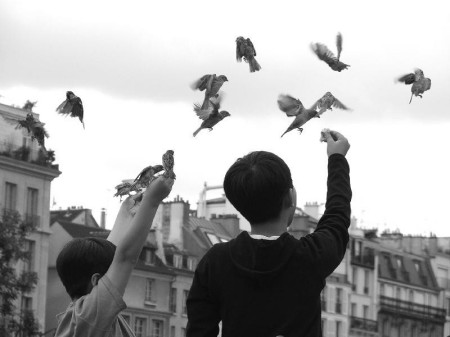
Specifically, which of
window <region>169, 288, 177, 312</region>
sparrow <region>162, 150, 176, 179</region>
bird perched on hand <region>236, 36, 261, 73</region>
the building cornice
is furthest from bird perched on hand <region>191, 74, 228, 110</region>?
window <region>169, 288, 177, 312</region>

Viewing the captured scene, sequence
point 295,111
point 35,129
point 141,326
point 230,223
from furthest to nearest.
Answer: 1. point 230,223
2. point 141,326
3. point 35,129
4. point 295,111

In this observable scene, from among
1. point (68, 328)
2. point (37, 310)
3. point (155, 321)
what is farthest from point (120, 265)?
point (155, 321)

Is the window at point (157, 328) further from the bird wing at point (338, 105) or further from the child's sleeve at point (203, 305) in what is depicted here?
the child's sleeve at point (203, 305)

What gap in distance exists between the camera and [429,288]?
119875 millimetres

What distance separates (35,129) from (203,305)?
12.6 ft

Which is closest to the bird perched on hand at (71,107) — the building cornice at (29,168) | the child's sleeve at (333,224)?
the child's sleeve at (333,224)

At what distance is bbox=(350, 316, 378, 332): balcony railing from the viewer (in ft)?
357

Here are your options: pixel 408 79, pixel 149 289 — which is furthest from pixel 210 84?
pixel 149 289

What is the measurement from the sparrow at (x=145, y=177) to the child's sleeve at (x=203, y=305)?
0.69 meters

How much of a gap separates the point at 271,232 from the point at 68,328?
3.51 feet

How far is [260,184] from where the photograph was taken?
20.9 ft

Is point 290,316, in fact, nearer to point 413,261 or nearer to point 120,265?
point 120,265

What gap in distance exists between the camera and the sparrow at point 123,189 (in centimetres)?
809

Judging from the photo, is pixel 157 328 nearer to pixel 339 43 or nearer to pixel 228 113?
pixel 339 43
